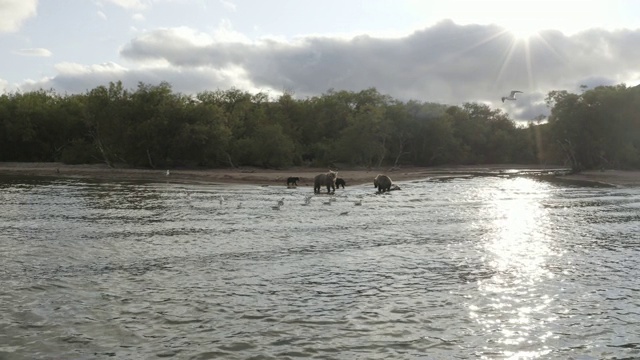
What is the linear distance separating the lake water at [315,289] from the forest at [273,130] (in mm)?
59855

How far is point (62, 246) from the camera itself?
56.7 feet

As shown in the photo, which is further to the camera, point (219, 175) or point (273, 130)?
point (273, 130)

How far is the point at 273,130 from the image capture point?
287 feet

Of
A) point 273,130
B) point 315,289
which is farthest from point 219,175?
point 315,289

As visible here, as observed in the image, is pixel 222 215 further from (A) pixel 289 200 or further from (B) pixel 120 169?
(B) pixel 120 169

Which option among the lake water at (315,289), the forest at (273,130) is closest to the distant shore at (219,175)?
the forest at (273,130)

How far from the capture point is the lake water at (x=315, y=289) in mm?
8742

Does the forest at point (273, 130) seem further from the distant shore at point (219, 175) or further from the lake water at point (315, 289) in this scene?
the lake water at point (315, 289)

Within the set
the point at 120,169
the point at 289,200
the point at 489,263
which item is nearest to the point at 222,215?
the point at 289,200

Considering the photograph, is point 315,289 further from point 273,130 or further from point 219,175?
point 273,130

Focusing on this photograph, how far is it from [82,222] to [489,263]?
57.9ft

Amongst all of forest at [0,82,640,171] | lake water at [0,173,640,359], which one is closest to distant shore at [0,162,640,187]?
forest at [0,82,640,171]

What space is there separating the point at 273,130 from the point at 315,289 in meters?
76.3

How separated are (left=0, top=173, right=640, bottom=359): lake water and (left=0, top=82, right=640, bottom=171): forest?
59.9 m
